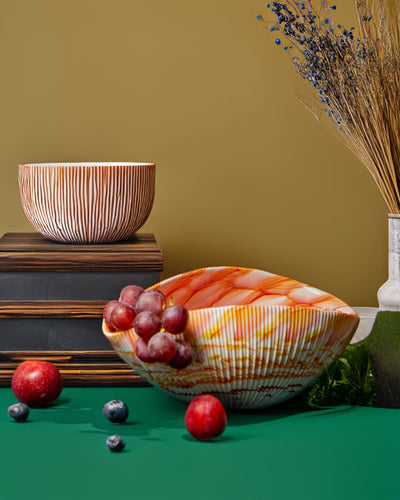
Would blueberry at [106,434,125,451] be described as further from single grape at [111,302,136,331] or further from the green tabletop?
single grape at [111,302,136,331]

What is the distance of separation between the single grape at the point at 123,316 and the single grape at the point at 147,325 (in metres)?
0.04

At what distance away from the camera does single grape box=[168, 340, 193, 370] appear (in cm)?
89

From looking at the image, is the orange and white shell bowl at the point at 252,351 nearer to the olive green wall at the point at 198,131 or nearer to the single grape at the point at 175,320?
the single grape at the point at 175,320

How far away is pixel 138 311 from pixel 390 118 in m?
0.54

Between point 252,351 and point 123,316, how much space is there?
0.56 feet

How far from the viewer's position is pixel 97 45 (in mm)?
1382

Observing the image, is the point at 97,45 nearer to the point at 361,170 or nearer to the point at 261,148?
the point at 261,148

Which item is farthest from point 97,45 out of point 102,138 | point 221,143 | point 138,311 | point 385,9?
point 138,311

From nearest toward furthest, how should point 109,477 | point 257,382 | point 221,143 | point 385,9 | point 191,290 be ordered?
1. point 109,477
2. point 257,382
3. point 191,290
4. point 385,9
5. point 221,143

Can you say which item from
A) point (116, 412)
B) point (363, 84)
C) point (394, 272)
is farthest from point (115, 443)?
point (363, 84)

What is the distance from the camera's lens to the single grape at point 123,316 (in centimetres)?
93

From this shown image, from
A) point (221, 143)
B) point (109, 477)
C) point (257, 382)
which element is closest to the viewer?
point (109, 477)

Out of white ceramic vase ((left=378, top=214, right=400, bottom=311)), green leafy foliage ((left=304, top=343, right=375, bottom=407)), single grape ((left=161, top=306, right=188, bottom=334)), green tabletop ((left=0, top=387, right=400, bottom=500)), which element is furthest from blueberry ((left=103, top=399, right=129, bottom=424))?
white ceramic vase ((left=378, top=214, right=400, bottom=311))

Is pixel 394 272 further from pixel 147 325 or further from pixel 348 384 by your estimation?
pixel 147 325
